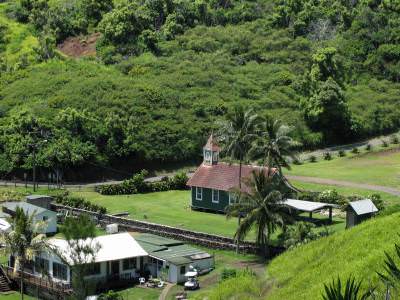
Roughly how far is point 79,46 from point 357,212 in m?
80.5

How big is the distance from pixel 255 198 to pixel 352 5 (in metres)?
90.6

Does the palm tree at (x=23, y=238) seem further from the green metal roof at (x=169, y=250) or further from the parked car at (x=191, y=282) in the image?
the green metal roof at (x=169, y=250)

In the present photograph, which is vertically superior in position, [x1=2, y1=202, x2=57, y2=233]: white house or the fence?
[x1=2, y1=202, x2=57, y2=233]: white house

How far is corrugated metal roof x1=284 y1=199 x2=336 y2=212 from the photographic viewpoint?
59469 mm

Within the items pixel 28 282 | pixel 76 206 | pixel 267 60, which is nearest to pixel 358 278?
pixel 28 282

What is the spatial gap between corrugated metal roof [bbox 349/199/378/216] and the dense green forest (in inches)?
1048

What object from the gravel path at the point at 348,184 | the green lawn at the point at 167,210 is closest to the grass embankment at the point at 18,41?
the green lawn at the point at 167,210

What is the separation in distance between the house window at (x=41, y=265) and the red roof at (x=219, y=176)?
19214mm

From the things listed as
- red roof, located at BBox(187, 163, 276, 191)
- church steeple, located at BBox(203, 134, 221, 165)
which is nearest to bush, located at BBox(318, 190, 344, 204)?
red roof, located at BBox(187, 163, 276, 191)

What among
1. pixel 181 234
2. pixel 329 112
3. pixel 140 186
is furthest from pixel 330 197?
pixel 329 112

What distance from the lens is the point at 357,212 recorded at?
54188mm

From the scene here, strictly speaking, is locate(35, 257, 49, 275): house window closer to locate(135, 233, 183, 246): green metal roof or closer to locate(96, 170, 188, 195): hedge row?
locate(135, 233, 183, 246): green metal roof

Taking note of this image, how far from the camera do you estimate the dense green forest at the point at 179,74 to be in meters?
87.8

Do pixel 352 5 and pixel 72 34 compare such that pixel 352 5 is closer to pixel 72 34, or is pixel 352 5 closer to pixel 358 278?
pixel 72 34
